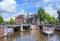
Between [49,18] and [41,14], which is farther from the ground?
[41,14]

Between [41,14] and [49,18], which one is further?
[49,18]

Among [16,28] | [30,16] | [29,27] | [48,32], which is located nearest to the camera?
[48,32]

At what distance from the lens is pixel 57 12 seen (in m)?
59.3

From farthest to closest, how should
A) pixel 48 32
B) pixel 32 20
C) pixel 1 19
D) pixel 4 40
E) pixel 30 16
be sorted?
1. pixel 30 16
2. pixel 32 20
3. pixel 1 19
4. pixel 48 32
5. pixel 4 40

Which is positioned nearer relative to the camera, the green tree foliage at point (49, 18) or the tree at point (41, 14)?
the tree at point (41, 14)

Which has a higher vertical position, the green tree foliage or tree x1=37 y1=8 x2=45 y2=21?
tree x1=37 y1=8 x2=45 y2=21

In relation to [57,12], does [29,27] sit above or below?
below

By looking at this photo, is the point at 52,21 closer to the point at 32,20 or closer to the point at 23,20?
the point at 32,20

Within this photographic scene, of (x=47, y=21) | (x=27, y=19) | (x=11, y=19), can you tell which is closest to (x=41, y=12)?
(x=47, y=21)

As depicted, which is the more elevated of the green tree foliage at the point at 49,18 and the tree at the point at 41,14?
the tree at the point at 41,14

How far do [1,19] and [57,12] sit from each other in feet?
75.5

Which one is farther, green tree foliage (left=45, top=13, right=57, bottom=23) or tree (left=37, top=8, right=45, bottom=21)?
green tree foliage (left=45, top=13, right=57, bottom=23)

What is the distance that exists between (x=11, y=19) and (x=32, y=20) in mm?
12189

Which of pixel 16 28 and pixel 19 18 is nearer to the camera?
pixel 16 28
